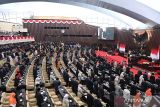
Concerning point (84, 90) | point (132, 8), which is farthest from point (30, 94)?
point (132, 8)

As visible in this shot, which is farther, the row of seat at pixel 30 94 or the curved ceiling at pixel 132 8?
the curved ceiling at pixel 132 8

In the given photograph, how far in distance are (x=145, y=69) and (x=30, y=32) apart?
28.9 m

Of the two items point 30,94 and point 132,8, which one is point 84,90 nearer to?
point 30,94

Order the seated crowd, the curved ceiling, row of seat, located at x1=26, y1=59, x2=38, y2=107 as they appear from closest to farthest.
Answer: the seated crowd < row of seat, located at x1=26, y1=59, x2=38, y2=107 < the curved ceiling

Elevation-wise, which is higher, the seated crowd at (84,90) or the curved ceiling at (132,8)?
the curved ceiling at (132,8)

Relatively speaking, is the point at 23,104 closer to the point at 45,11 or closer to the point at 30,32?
the point at 30,32

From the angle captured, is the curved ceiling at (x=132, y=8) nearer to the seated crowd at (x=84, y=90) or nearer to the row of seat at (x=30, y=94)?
the seated crowd at (x=84, y=90)

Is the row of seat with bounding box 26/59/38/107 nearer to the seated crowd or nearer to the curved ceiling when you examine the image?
the seated crowd

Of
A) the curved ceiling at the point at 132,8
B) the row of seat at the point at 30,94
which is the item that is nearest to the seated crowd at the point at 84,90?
the row of seat at the point at 30,94

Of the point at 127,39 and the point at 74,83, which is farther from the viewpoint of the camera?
the point at 127,39

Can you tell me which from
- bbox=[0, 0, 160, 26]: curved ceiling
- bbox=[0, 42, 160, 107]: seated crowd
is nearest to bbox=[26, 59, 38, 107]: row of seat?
bbox=[0, 42, 160, 107]: seated crowd

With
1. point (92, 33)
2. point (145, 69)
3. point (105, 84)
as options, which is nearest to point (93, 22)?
point (92, 33)

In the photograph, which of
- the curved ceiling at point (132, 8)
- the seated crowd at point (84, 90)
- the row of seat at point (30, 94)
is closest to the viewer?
the seated crowd at point (84, 90)

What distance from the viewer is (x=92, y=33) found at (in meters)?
45.2
